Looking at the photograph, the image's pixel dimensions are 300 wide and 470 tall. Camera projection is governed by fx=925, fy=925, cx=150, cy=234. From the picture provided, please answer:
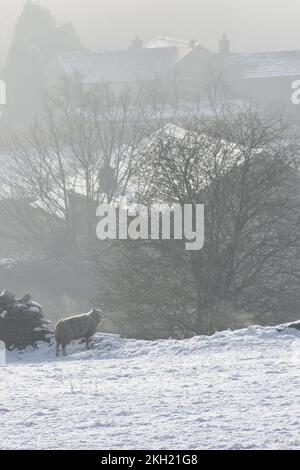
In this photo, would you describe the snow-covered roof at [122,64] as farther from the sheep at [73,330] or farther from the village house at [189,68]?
the sheep at [73,330]

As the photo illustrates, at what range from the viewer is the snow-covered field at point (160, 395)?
10.5 meters

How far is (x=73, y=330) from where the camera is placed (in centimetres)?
1808

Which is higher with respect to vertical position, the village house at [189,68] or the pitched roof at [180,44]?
the pitched roof at [180,44]

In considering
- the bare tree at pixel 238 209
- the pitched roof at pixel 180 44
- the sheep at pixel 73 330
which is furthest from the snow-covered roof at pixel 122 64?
the sheep at pixel 73 330

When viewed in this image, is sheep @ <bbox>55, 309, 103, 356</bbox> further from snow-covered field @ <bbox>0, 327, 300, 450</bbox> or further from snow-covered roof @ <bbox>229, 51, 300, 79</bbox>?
snow-covered roof @ <bbox>229, 51, 300, 79</bbox>

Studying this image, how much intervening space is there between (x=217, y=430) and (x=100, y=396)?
281 cm

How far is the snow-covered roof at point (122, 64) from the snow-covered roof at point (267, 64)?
6208mm

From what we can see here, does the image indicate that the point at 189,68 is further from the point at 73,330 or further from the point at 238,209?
the point at 73,330

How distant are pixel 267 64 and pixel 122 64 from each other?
13.4 m

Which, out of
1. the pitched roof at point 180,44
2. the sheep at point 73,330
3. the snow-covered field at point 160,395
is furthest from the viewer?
the pitched roof at point 180,44

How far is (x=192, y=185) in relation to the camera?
94.4ft

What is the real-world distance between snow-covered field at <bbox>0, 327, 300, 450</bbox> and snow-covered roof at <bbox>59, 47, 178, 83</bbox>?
6397cm
